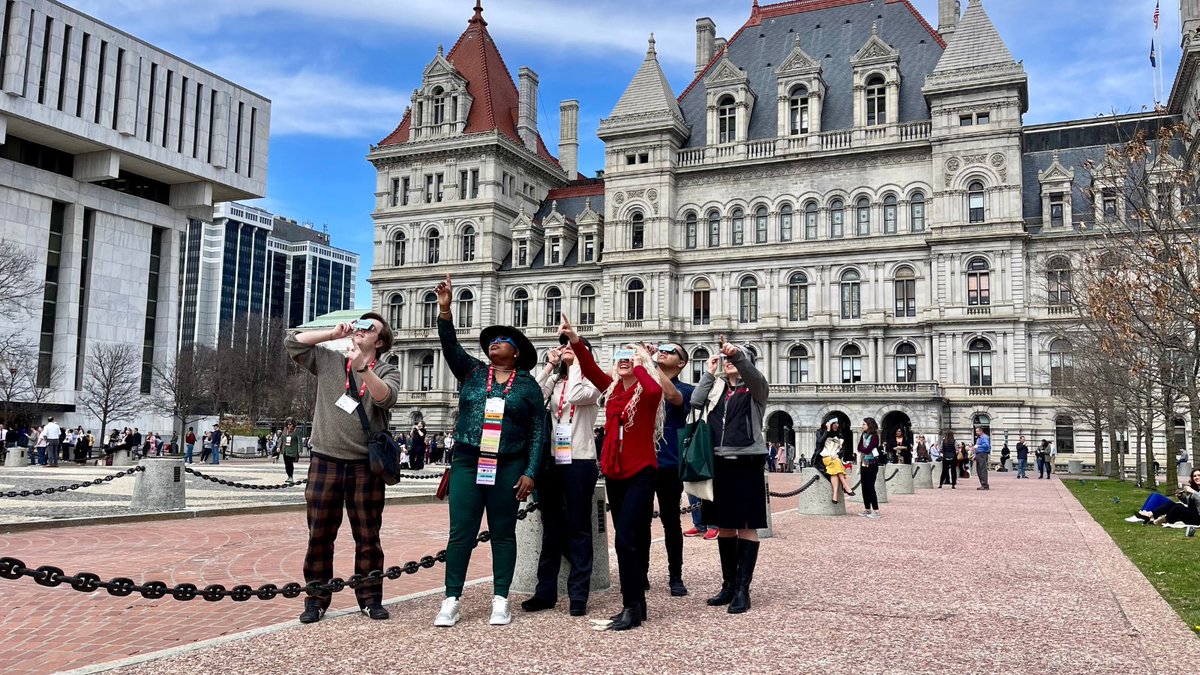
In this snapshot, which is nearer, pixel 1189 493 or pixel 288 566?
pixel 288 566

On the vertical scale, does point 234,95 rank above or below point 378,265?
above

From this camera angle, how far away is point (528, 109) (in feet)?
231

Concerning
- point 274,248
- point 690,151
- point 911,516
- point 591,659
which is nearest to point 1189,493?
point 911,516

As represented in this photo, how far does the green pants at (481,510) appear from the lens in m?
7.29

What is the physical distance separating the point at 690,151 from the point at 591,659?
54743 mm

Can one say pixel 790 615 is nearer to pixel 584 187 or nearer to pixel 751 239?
pixel 751 239

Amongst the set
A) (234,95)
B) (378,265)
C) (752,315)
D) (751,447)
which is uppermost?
(234,95)

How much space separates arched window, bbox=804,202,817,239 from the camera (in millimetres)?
55375

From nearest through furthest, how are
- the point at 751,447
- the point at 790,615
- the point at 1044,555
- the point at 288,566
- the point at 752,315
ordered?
the point at 790,615
the point at 751,447
the point at 288,566
the point at 1044,555
the point at 752,315

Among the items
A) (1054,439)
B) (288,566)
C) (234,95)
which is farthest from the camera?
(234,95)

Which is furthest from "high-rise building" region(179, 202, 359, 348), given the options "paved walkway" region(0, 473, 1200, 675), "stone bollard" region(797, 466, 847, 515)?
"paved walkway" region(0, 473, 1200, 675)

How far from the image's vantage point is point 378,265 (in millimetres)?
66875

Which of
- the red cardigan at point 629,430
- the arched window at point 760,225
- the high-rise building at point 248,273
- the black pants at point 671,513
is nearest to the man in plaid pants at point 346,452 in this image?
the red cardigan at point 629,430

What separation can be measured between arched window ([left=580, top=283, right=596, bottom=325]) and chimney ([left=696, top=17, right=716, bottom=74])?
57.2ft
